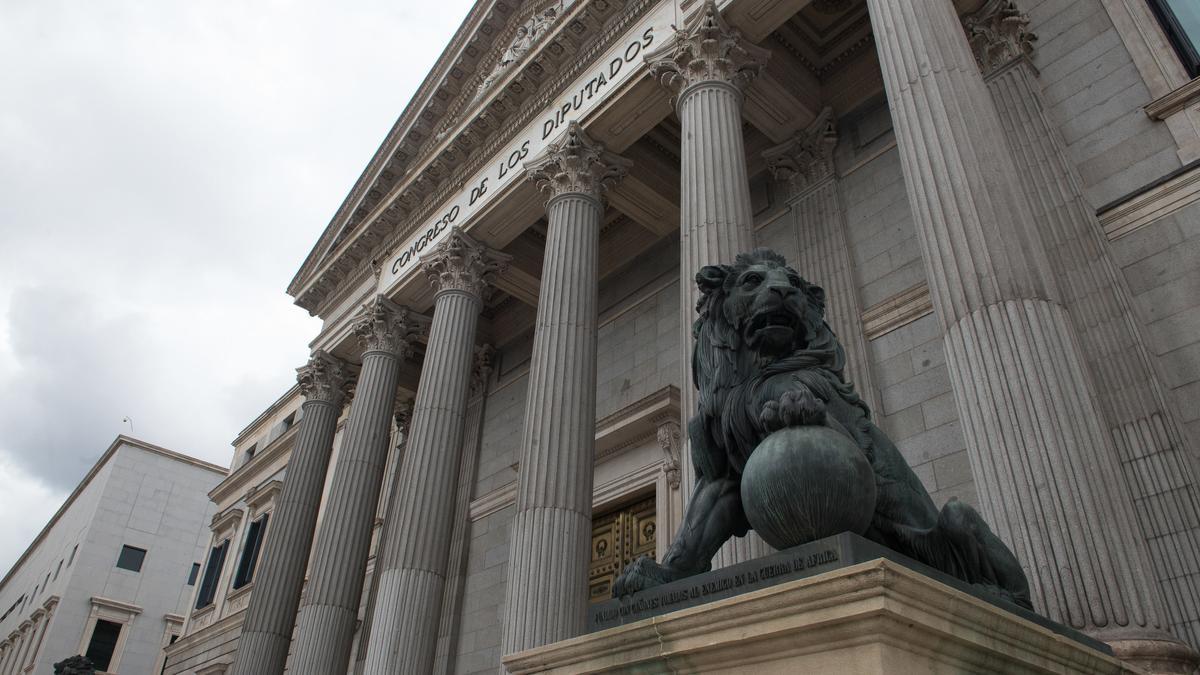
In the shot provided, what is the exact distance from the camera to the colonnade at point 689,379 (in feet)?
18.4

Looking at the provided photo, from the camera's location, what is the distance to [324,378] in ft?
65.4

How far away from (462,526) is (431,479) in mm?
4744

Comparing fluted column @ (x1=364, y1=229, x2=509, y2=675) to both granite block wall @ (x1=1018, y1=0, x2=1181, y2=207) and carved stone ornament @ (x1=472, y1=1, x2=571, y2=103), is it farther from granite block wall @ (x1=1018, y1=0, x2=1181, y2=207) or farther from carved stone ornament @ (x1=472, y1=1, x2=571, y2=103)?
granite block wall @ (x1=1018, y1=0, x2=1181, y2=207)

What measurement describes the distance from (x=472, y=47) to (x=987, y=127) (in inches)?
Answer: 558

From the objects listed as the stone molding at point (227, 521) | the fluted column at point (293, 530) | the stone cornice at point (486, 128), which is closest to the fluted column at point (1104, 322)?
the stone cornice at point (486, 128)

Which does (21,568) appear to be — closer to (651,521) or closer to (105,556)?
(105,556)

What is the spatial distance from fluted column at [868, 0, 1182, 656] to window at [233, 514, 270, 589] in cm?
2491

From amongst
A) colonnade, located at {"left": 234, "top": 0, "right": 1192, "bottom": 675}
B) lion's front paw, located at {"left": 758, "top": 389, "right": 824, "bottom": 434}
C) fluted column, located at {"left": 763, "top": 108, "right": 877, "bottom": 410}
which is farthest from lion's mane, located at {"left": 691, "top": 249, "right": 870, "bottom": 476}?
fluted column, located at {"left": 763, "top": 108, "right": 877, "bottom": 410}

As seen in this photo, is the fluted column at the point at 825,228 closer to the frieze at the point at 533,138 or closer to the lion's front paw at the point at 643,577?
the frieze at the point at 533,138

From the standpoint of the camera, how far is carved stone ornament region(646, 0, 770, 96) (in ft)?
37.8

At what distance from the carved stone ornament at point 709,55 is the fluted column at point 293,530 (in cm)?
1192

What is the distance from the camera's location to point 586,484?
35.4ft

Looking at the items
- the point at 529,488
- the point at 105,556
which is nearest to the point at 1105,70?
the point at 529,488

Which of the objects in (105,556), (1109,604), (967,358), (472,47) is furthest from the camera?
(105,556)
